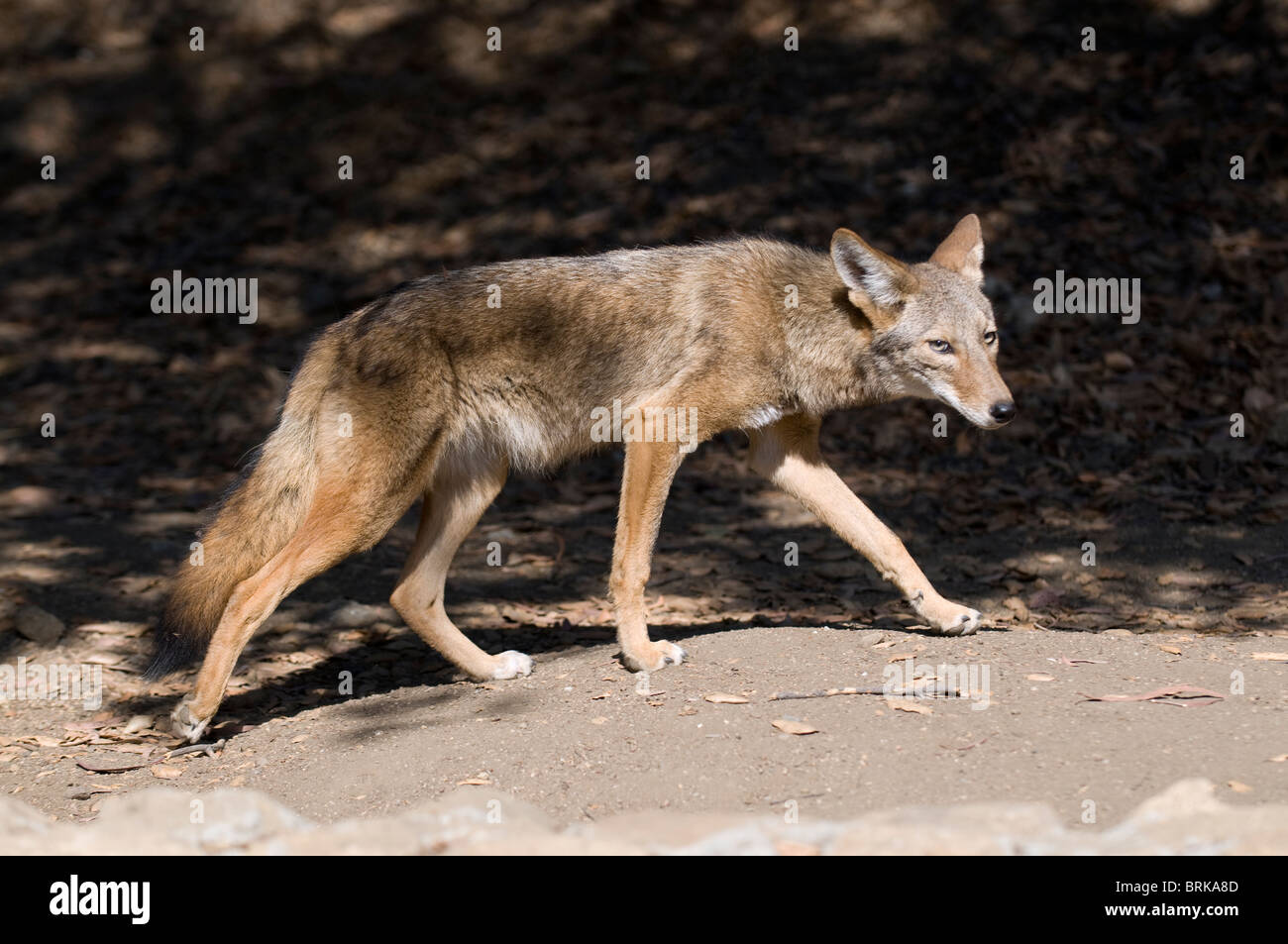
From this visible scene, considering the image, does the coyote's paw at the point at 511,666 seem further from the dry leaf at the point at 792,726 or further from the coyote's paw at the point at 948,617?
the coyote's paw at the point at 948,617

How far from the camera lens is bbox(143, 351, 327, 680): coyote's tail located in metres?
5.98

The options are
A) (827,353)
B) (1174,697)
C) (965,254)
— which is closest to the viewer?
(1174,697)

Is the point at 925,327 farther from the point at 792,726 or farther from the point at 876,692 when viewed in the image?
the point at 792,726

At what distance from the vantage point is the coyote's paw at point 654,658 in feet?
18.9

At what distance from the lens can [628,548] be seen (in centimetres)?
598

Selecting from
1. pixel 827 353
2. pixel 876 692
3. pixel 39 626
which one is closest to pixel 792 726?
pixel 876 692

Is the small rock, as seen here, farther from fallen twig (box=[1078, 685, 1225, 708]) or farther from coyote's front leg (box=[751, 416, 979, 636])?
fallen twig (box=[1078, 685, 1225, 708])

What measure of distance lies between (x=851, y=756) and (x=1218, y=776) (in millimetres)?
1190

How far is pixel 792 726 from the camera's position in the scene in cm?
498

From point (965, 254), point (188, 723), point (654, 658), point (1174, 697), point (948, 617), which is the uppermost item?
point (965, 254)

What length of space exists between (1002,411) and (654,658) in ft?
6.11

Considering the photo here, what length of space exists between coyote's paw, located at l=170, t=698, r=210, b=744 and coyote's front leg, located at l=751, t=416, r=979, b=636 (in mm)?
2838
